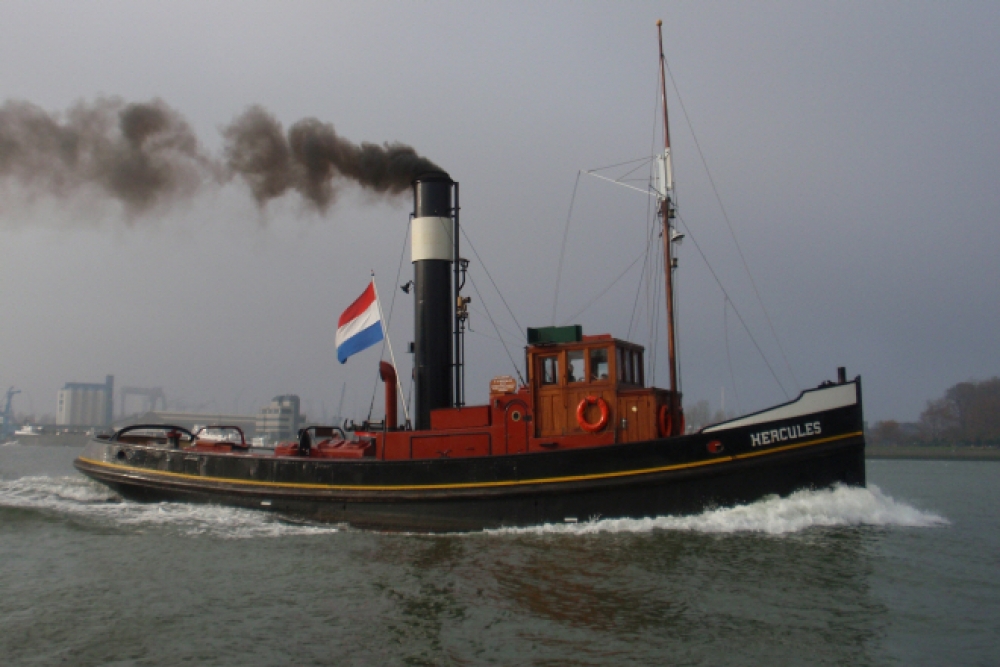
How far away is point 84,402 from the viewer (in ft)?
571

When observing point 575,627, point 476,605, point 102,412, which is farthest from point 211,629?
point 102,412

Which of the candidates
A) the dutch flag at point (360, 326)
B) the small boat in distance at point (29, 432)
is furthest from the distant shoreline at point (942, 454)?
the small boat in distance at point (29, 432)

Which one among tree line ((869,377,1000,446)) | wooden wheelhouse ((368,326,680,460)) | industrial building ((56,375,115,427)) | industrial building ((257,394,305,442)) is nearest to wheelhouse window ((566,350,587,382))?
wooden wheelhouse ((368,326,680,460))

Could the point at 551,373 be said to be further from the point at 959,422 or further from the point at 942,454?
the point at 959,422

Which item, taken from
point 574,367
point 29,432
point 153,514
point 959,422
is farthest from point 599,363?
point 29,432

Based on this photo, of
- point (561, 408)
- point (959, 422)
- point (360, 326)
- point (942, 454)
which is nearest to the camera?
point (561, 408)

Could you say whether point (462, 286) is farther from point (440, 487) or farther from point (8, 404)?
point (8, 404)

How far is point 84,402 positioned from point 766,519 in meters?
190

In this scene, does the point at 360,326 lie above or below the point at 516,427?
above

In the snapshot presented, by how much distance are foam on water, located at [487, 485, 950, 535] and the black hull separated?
0.14 metres

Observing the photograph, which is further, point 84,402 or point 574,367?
point 84,402

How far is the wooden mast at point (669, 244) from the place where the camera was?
13992 millimetres

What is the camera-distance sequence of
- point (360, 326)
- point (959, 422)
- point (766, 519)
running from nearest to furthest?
point (766, 519) → point (360, 326) → point (959, 422)

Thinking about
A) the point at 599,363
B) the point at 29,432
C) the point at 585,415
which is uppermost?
the point at 599,363
